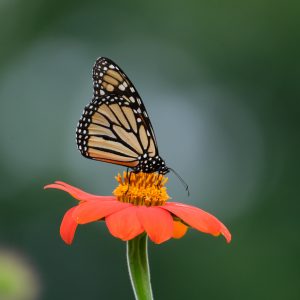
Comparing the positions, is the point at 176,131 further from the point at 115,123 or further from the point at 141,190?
the point at 141,190

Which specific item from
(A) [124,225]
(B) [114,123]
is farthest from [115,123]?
(A) [124,225]

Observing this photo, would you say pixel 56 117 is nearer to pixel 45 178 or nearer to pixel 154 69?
pixel 45 178

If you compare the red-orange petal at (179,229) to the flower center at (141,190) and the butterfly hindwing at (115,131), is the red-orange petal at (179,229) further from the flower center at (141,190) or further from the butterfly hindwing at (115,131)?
the butterfly hindwing at (115,131)

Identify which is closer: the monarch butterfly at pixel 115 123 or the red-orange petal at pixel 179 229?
the red-orange petal at pixel 179 229

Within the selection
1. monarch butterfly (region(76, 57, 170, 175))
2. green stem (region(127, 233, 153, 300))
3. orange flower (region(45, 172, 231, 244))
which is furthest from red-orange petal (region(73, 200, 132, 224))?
monarch butterfly (region(76, 57, 170, 175))

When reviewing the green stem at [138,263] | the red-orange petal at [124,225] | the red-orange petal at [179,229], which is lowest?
the green stem at [138,263]

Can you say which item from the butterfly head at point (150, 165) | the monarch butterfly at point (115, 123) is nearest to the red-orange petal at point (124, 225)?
the butterfly head at point (150, 165)

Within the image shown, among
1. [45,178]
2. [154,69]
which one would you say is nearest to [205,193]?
[45,178]
